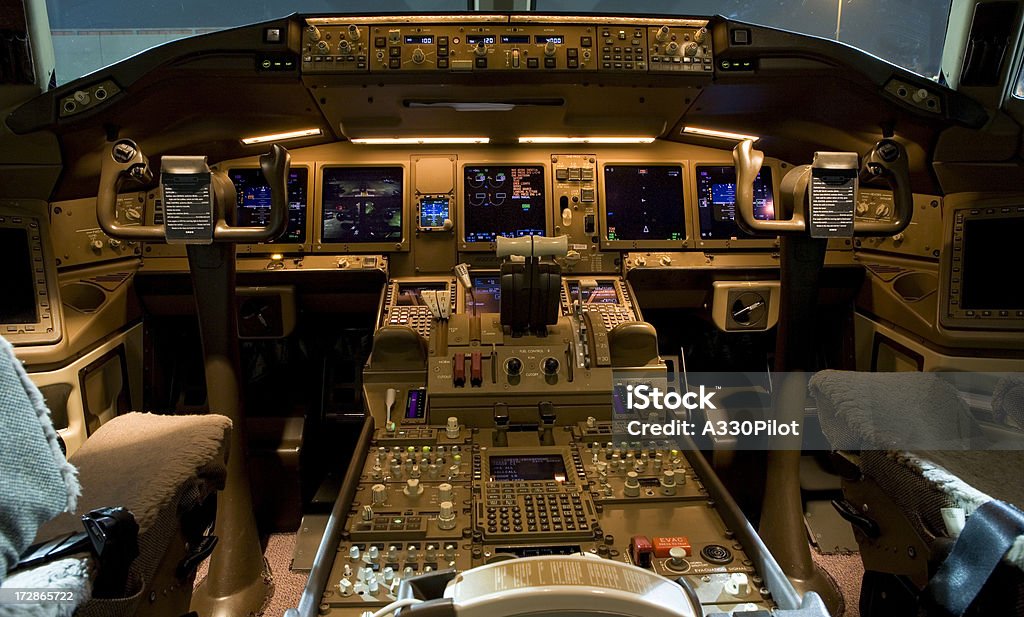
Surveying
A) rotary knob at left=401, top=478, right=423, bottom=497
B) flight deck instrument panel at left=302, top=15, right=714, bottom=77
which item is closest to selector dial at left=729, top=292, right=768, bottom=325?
flight deck instrument panel at left=302, top=15, right=714, bottom=77

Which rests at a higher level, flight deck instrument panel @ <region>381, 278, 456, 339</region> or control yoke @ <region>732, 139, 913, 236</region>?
control yoke @ <region>732, 139, 913, 236</region>

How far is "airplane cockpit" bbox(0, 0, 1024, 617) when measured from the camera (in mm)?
1199

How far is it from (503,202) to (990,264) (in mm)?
A: 2030

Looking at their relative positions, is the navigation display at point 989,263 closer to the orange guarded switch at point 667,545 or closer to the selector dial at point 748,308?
the selector dial at point 748,308

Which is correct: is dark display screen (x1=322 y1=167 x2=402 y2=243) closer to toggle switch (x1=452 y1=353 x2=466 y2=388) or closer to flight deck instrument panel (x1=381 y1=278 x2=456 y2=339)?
flight deck instrument panel (x1=381 y1=278 x2=456 y2=339)

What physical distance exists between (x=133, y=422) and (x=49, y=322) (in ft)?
4.69

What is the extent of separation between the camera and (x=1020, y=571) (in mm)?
826

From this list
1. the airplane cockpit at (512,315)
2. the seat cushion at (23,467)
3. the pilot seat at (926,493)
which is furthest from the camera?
the airplane cockpit at (512,315)

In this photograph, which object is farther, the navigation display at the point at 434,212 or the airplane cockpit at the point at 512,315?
the navigation display at the point at 434,212

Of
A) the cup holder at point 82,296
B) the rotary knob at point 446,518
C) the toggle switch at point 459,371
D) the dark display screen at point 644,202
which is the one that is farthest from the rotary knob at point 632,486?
the cup holder at point 82,296

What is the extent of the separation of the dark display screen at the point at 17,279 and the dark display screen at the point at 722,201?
288cm

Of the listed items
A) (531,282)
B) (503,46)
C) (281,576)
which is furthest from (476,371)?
(503,46)

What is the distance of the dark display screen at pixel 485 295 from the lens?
115 inches

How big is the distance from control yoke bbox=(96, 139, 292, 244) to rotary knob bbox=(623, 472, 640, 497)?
4.28 ft
